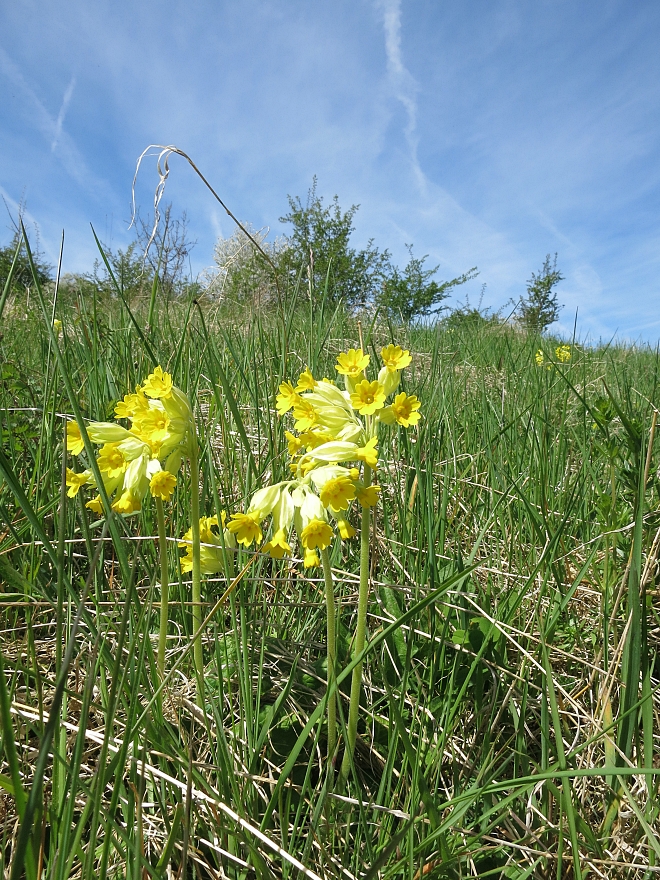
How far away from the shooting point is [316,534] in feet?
4.13

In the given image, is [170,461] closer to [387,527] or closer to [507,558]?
[387,527]

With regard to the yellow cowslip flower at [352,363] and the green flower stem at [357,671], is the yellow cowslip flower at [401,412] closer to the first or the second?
the yellow cowslip flower at [352,363]

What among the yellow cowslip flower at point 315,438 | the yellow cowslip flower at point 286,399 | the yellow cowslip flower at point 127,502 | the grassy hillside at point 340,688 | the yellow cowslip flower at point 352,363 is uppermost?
the yellow cowslip flower at point 352,363

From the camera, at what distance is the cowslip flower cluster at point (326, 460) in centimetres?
121

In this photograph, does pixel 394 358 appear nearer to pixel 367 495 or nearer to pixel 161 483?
pixel 367 495

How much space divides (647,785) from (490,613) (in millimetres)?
610

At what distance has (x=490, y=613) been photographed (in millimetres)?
1670

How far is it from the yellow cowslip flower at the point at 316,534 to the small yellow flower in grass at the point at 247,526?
0.13 m

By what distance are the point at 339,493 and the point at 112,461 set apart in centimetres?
64

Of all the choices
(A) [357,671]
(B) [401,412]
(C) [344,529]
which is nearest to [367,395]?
(B) [401,412]

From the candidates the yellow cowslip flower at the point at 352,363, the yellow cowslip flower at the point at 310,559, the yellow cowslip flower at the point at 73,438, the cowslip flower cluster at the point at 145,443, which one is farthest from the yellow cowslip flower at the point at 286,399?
the yellow cowslip flower at the point at 73,438

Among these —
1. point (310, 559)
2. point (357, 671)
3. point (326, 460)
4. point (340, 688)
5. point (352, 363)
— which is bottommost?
point (340, 688)

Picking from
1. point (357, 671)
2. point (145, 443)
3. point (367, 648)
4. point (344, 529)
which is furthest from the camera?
point (145, 443)

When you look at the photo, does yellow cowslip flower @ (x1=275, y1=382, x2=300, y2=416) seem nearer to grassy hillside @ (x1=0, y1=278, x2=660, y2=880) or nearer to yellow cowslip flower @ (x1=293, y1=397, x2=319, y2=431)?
yellow cowslip flower @ (x1=293, y1=397, x2=319, y2=431)
